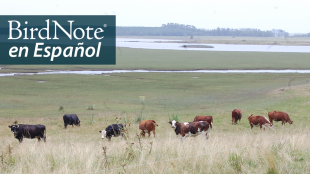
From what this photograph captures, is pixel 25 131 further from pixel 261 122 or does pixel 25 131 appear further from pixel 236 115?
pixel 236 115

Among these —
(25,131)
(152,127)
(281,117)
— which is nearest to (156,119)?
(152,127)

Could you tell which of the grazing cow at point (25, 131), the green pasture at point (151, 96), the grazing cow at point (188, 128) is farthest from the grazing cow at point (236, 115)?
the grazing cow at point (25, 131)

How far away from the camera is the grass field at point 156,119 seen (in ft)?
21.8

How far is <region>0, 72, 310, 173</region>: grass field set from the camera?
6.65m

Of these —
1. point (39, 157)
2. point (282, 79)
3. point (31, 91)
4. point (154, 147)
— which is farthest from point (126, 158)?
point (282, 79)

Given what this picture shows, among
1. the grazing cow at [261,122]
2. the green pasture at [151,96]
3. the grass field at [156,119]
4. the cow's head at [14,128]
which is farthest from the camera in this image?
the green pasture at [151,96]

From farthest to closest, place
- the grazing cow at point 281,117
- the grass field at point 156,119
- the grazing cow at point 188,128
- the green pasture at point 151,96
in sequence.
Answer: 1. the green pasture at point 151,96
2. the grazing cow at point 281,117
3. the grazing cow at point 188,128
4. the grass field at point 156,119

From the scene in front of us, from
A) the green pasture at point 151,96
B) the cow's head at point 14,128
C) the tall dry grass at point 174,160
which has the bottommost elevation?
the green pasture at point 151,96

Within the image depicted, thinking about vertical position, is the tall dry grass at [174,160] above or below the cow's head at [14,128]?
above

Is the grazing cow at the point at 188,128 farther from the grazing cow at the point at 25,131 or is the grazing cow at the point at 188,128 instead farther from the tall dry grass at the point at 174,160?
the grazing cow at the point at 25,131

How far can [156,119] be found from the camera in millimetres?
23891

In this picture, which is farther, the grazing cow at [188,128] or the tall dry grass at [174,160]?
the grazing cow at [188,128]

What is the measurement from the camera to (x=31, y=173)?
20.3 ft

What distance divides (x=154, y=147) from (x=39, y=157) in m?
2.45
